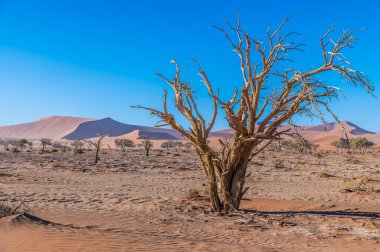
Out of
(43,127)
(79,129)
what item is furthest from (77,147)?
(43,127)

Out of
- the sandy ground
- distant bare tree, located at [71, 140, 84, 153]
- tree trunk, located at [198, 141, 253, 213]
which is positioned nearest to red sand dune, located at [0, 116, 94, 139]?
Answer: distant bare tree, located at [71, 140, 84, 153]

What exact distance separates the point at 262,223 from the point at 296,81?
3255 mm

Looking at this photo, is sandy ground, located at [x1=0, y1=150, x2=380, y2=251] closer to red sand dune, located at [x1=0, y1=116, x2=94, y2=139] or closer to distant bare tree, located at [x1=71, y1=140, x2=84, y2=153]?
distant bare tree, located at [x1=71, y1=140, x2=84, y2=153]

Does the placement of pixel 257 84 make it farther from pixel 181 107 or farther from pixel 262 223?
pixel 262 223

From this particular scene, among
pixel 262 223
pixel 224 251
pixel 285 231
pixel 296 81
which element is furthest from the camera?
pixel 296 81

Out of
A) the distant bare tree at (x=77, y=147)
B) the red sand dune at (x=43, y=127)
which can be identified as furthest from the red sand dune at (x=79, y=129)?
the distant bare tree at (x=77, y=147)

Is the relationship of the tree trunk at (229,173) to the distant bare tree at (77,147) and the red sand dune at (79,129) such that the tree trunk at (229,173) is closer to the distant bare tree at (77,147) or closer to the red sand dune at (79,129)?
the distant bare tree at (77,147)

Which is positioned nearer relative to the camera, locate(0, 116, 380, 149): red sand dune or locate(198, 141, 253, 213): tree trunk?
locate(198, 141, 253, 213): tree trunk

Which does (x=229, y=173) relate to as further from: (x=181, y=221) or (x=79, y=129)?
(x=79, y=129)

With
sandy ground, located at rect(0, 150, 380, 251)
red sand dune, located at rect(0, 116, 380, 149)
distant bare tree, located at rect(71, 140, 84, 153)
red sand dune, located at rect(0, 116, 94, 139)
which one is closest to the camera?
sandy ground, located at rect(0, 150, 380, 251)

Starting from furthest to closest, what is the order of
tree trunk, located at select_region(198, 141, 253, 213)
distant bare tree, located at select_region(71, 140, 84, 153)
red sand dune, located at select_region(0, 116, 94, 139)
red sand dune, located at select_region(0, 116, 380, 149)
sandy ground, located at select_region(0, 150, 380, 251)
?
red sand dune, located at select_region(0, 116, 94, 139) < red sand dune, located at select_region(0, 116, 380, 149) < distant bare tree, located at select_region(71, 140, 84, 153) < tree trunk, located at select_region(198, 141, 253, 213) < sandy ground, located at select_region(0, 150, 380, 251)

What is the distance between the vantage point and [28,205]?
36.3ft

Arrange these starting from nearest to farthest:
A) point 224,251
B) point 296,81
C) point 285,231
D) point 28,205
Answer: point 224,251 < point 285,231 < point 296,81 < point 28,205

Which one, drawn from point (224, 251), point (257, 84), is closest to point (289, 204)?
point (257, 84)
